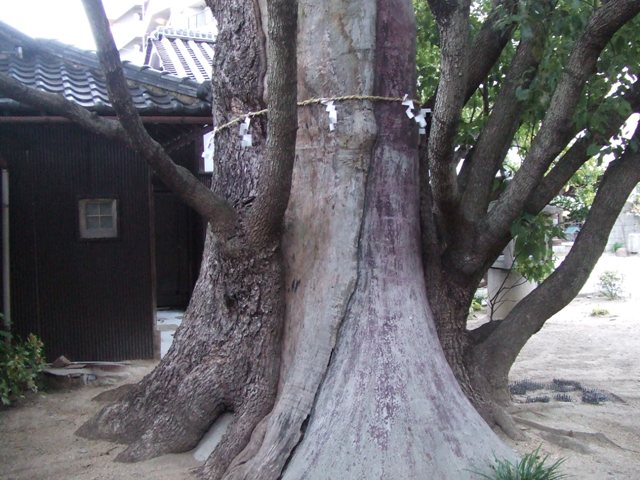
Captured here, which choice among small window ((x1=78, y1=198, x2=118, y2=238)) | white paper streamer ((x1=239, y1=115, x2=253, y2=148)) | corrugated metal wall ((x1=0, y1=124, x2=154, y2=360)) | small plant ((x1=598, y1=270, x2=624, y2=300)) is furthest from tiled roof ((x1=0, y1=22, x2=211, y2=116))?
small plant ((x1=598, y1=270, x2=624, y2=300))

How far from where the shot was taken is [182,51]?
15.1 metres

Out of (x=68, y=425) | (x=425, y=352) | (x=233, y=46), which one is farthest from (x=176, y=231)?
(x=425, y=352)

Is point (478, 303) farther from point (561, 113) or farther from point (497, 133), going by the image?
point (561, 113)

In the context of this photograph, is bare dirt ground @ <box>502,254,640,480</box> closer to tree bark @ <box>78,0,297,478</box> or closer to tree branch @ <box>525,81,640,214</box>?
tree branch @ <box>525,81,640,214</box>

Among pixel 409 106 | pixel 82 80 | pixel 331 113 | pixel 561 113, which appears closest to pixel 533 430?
pixel 561 113

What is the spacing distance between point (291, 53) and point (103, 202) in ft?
16.5

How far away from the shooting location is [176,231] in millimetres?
11578

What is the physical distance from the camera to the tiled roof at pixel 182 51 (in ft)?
45.1

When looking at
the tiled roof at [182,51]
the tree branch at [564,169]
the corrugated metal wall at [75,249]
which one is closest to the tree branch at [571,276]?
the tree branch at [564,169]

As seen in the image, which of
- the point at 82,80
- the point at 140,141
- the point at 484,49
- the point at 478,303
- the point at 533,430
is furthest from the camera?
the point at 478,303

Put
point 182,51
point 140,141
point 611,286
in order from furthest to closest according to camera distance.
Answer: point 182,51 → point 611,286 → point 140,141

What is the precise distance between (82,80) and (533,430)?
18.0ft

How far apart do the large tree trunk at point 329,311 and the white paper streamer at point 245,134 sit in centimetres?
7

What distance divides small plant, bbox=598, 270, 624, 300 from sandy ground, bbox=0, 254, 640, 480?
238 inches
